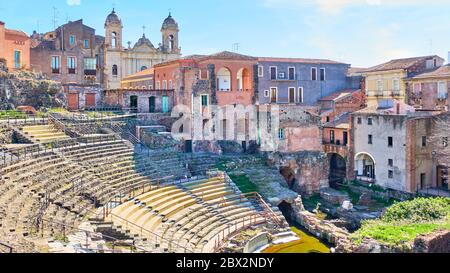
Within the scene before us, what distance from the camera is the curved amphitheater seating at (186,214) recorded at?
19.0 m

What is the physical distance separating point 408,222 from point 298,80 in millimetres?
22351

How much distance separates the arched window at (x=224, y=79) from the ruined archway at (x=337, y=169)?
983 cm

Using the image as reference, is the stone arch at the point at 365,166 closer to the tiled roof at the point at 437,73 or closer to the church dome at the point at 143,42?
the tiled roof at the point at 437,73

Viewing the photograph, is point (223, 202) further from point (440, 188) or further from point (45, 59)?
point (45, 59)

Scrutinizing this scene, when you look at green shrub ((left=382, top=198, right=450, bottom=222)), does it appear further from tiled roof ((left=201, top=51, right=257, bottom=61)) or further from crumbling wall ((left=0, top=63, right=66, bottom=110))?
crumbling wall ((left=0, top=63, right=66, bottom=110))

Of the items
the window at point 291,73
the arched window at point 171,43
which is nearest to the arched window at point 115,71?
the arched window at point 171,43

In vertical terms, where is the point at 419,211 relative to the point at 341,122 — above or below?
below

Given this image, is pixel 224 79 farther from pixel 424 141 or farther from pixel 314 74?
pixel 424 141

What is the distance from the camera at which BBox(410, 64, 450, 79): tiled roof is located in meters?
34.6

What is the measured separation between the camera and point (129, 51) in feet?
170

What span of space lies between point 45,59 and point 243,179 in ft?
70.6

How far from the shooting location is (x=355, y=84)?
44.5m

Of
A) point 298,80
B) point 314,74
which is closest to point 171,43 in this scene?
point 298,80
